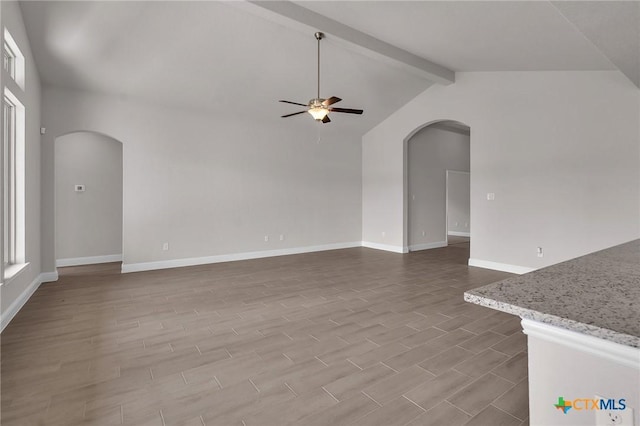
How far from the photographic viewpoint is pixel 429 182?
8.59m

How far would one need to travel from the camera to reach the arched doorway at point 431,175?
8156mm

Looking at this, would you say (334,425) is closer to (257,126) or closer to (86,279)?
(86,279)

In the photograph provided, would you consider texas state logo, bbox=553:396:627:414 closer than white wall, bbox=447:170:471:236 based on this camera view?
Yes

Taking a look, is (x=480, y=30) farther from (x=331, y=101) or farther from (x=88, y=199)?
(x=88, y=199)

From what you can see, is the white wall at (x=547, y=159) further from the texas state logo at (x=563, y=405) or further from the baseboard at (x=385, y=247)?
the texas state logo at (x=563, y=405)

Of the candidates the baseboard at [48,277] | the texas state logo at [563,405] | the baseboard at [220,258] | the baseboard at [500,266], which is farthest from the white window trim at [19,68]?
the baseboard at [500,266]

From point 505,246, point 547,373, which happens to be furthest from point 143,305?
point 505,246

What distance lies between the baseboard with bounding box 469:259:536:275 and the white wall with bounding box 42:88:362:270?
10.9 ft

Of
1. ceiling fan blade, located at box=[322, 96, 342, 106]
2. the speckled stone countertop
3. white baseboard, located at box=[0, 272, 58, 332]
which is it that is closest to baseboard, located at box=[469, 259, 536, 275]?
ceiling fan blade, located at box=[322, 96, 342, 106]

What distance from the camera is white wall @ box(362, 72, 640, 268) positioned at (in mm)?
4547

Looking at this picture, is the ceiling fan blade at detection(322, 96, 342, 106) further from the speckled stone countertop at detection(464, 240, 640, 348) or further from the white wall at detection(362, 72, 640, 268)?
the speckled stone countertop at detection(464, 240, 640, 348)

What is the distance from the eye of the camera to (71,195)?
6434 mm

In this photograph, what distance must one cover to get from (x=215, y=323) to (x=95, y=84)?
4380mm

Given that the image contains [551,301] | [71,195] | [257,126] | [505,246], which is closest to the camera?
[551,301]
